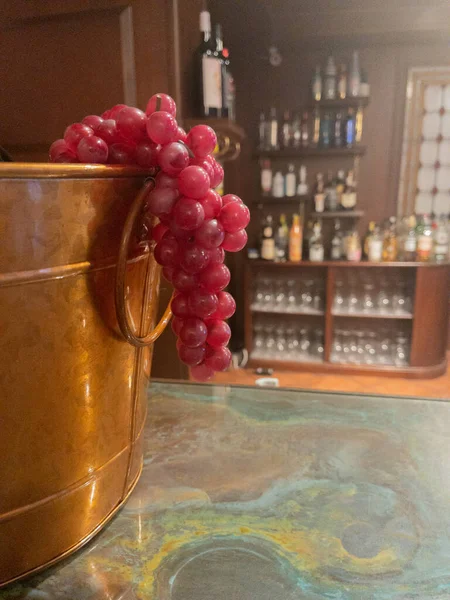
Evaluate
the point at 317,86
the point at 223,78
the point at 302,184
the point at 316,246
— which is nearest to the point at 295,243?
the point at 316,246

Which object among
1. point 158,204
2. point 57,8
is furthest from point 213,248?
point 57,8

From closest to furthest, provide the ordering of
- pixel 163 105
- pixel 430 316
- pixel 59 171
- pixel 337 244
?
pixel 59 171
pixel 163 105
pixel 430 316
pixel 337 244

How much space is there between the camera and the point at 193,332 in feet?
1.34

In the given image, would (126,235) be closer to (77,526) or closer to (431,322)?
(77,526)

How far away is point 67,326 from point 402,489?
1.24 ft

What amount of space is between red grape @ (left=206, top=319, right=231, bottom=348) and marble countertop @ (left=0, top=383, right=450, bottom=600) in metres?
0.17

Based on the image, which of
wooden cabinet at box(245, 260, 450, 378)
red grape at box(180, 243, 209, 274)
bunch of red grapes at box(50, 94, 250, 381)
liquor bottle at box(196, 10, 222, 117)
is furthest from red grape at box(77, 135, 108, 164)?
wooden cabinet at box(245, 260, 450, 378)

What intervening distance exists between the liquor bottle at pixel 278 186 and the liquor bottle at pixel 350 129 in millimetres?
450

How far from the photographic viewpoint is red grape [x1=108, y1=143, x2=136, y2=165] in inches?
16.6

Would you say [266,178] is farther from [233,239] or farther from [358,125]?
[233,239]

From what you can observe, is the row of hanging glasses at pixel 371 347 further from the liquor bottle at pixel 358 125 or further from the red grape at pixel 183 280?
the red grape at pixel 183 280

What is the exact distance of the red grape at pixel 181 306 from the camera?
41 cm

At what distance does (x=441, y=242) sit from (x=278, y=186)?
41.3 inches

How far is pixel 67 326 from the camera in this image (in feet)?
1.17
